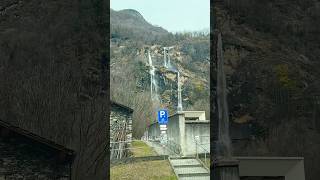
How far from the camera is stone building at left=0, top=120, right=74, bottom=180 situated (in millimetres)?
5648

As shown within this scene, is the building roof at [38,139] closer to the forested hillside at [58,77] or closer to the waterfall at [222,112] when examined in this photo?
the forested hillside at [58,77]

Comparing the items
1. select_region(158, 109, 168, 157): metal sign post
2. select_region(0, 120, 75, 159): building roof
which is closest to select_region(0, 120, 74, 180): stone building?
select_region(0, 120, 75, 159): building roof

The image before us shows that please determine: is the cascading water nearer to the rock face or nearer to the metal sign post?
the rock face

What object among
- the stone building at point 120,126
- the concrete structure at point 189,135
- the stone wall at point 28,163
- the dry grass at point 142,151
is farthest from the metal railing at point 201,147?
the stone wall at point 28,163

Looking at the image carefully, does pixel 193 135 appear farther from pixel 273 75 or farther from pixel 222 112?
pixel 222 112

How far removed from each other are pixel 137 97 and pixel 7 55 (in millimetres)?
28523

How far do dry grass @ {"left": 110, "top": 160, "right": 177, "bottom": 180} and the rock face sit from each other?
7.03 meters

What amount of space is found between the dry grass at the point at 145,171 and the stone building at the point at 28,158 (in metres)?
6.54

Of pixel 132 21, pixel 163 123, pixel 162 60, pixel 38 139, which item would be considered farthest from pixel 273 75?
pixel 132 21

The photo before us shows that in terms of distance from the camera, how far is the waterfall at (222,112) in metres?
4.54

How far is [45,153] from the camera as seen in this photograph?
599 centimetres

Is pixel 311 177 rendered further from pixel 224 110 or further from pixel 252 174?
pixel 224 110

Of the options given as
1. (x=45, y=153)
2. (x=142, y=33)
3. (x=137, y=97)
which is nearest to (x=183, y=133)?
(x=45, y=153)

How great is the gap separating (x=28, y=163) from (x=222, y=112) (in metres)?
2.79
